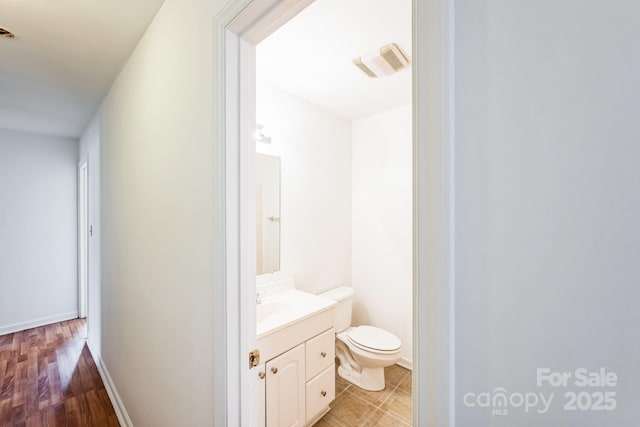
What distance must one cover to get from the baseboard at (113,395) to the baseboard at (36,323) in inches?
59.3

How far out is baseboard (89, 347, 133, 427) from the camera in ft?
6.13

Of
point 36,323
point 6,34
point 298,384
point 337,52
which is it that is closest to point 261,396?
point 298,384

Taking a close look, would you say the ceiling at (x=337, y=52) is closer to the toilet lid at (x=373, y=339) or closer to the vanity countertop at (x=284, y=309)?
the vanity countertop at (x=284, y=309)

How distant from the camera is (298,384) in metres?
1.70

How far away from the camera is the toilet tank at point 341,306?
8.43 feet

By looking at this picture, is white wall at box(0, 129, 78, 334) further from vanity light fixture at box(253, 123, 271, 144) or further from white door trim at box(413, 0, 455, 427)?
white door trim at box(413, 0, 455, 427)

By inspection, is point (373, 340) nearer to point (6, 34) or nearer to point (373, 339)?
point (373, 339)

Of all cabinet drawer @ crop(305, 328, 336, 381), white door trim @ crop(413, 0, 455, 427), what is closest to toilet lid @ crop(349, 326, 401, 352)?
cabinet drawer @ crop(305, 328, 336, 381)

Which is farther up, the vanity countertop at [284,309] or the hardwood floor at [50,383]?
the vanity countertop at [284,309]

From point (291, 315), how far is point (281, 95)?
1767 millimetres

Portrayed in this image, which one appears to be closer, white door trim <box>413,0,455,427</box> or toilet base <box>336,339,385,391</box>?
white door trim <box>413,0,455,427</box>

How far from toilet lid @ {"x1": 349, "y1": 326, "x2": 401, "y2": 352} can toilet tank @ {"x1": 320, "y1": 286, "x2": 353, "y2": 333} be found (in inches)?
5.1

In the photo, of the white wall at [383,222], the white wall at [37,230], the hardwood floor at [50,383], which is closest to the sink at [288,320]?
the white wall at [383,222]

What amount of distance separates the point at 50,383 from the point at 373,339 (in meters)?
2.82
